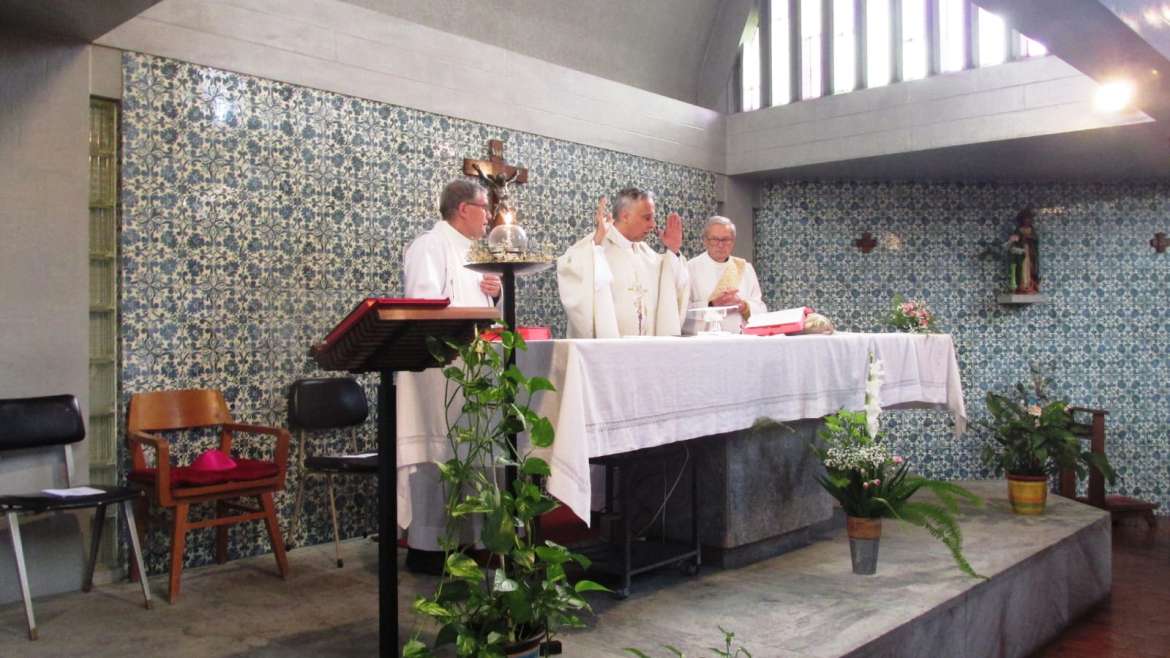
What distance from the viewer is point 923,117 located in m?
7.38

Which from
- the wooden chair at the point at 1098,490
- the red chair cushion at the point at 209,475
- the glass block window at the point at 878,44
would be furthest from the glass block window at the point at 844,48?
the red chair cushion at the point at 209,475

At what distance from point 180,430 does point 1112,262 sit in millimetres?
7903

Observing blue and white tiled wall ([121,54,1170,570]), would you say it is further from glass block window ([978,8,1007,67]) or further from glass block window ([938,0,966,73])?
glass block window ([978,8,1007,67])

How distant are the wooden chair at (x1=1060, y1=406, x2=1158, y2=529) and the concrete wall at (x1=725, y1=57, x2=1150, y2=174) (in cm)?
226

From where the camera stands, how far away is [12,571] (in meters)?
4.09

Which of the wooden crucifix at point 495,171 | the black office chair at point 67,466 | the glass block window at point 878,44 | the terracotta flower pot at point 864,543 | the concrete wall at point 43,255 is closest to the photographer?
the black office chair at point 67,466

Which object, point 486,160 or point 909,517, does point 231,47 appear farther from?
point 909,517

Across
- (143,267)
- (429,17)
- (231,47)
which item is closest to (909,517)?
(143,267)

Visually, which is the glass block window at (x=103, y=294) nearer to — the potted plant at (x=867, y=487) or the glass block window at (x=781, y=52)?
the potted plant at (x=867, y=487)

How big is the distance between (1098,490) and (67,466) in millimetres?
7089

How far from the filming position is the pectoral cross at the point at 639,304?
16.0ft

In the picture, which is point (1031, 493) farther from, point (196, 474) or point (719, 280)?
point (196, 474)

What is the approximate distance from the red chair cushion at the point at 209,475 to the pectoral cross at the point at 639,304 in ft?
6.31

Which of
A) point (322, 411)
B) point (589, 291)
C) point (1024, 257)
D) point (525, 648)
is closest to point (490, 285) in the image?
point (589, 291)
